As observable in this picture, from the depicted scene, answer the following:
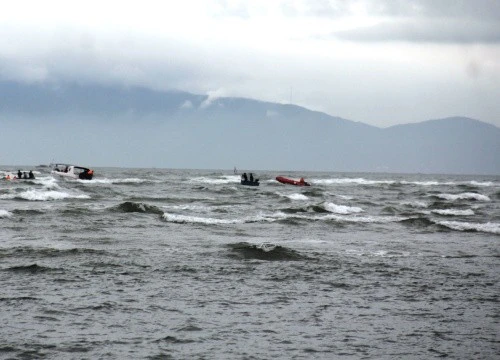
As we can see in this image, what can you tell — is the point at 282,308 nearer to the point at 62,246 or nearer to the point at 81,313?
the point at 81,313

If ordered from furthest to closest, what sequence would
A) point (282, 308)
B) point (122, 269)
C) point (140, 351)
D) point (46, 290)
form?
point (122, 269), point (46, 290), point (282, 308), point (140, 351)

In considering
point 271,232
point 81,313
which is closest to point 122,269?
point 81,313

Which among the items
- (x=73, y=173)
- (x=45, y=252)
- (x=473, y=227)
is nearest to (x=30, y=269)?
(x=45, y=252)

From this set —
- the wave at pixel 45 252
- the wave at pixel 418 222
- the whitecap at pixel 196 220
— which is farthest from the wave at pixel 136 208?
the wave at pixel 45 252

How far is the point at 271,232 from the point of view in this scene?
84.3 ft

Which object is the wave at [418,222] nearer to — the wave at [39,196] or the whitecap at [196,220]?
the whitecap at [196,220]

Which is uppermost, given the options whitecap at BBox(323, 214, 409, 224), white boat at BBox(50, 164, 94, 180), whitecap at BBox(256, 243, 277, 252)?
white boat at BBox(50, 164, 94, 180)

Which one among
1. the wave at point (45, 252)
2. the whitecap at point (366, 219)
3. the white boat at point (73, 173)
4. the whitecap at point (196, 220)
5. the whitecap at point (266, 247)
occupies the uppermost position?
the white boat at point (73, 173)

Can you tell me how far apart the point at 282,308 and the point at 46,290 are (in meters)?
4.52

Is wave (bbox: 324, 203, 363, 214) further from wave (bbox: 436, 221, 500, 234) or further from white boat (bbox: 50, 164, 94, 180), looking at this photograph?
white boat (bbox: 50, 164, 94, 180)

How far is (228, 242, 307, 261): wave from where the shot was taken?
18.0 metres

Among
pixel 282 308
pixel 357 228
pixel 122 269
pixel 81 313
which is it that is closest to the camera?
pixel 81 313

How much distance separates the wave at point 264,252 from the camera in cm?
1802

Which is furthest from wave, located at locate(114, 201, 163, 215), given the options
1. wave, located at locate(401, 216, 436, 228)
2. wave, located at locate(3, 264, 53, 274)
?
wave, located at locate(3, 264, 53, 274)
